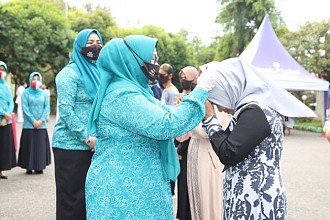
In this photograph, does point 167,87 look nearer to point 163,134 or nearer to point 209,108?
point 209,108

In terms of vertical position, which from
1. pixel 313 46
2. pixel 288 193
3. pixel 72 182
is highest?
pixel 313 46

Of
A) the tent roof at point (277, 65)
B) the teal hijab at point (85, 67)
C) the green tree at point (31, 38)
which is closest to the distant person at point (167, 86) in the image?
the teal hijab at point (85, 67)

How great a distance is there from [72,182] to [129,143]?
1423 millimetres

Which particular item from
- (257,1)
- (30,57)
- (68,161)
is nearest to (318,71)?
(257,1)

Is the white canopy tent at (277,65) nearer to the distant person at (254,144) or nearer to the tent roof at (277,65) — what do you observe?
the tent roof at (277,65)

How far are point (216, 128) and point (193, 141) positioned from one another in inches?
61.5

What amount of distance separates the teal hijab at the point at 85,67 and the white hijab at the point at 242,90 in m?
1.29

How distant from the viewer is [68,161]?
3.53m

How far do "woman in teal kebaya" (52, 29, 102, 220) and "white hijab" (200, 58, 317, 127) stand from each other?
134 cm

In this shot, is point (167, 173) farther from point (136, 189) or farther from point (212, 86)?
point (212, 86)

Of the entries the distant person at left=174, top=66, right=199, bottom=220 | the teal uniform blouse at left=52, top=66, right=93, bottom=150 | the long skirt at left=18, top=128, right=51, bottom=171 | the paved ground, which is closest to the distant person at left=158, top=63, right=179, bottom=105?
the distant person at left=174, top=66, right=199, bottom=220

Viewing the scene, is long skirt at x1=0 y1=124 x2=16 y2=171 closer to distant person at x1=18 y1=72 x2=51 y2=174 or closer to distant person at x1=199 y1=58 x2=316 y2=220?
distant person at x1=18 y1=72 x2=51 y2=174

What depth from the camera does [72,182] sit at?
3.54 metres

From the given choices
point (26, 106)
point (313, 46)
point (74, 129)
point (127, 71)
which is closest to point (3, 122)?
point (26, 106)
